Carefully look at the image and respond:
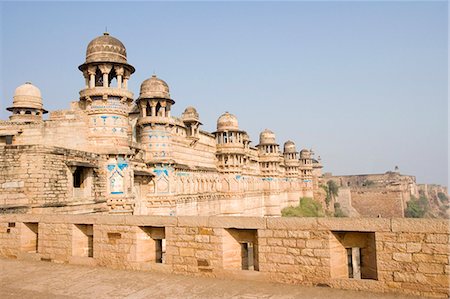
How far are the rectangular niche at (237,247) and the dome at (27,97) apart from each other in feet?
77.8

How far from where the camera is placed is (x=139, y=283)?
18.4 feet

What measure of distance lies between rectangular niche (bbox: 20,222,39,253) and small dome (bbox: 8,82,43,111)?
1968cm

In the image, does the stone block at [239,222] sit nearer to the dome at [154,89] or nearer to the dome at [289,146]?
the dome at [154,89]

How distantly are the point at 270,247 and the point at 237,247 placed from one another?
72 cm

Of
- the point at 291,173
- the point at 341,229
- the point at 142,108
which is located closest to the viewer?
the point at 341,229

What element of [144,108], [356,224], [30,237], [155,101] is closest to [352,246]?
[356,224]

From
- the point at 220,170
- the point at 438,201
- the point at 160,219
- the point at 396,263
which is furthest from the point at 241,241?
the point at 438,201

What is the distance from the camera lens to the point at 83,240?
7484 mm

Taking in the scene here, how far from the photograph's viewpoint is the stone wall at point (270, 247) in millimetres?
4688

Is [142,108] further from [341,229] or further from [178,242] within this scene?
[341,229]

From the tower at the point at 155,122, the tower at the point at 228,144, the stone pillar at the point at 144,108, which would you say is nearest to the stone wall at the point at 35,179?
the tower at the point at 155,122

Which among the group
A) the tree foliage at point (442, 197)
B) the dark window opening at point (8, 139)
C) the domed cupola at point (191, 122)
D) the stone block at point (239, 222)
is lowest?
the tree foliage at point (442, 197)

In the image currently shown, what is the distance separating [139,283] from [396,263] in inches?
145

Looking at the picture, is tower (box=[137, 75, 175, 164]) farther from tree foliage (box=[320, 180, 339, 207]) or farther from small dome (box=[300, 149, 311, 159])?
tree foliage (box=[320, 180, 339, 207])
